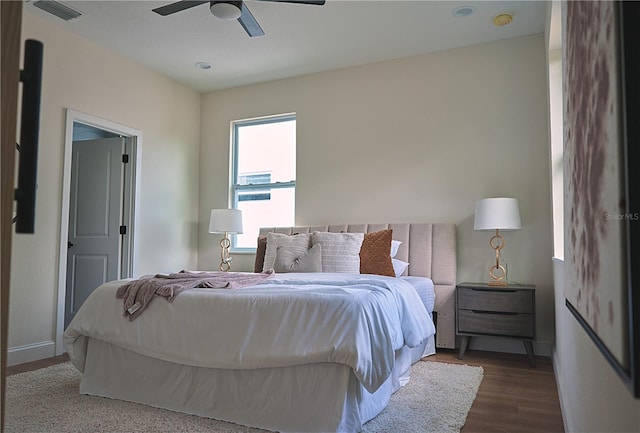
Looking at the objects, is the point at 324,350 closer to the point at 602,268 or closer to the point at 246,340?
the point at 246,340

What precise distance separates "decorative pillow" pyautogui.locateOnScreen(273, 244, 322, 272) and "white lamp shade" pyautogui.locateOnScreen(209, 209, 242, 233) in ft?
3.81

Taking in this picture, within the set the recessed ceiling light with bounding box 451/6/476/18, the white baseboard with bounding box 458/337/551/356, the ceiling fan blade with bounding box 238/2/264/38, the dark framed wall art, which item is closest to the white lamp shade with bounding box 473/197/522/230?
the white baseboard with bounding box 458/337/551/356

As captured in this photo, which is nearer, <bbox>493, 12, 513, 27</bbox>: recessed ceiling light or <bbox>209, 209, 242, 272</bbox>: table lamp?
<bbox>493, 12, 513, 27</bbox>: recessed ceiling light

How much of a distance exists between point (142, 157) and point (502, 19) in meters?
3.98

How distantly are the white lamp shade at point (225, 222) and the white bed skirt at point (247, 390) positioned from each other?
2328mm

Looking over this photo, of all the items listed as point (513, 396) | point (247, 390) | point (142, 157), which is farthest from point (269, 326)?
point (142, 157)

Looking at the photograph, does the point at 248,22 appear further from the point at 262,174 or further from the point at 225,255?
the point at 225,255

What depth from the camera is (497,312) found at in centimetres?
369

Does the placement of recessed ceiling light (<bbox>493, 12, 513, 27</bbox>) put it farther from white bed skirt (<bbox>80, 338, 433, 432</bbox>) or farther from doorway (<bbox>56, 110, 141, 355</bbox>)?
doorway (<bbox>56, 110, 141, 355</bbox>)

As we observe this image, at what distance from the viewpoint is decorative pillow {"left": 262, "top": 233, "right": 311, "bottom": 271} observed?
13.5ft

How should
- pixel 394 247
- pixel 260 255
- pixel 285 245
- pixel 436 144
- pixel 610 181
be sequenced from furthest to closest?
pixel 436 144
pixel 260 255
pixel 394 247
pixel 285 245
pixel 610 181

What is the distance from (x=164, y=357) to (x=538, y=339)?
3227 mm

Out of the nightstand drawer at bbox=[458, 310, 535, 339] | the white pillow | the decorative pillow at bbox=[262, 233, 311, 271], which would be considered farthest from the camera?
the white pillow

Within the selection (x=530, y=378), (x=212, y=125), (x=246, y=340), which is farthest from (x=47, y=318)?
(x=530, y=378)
